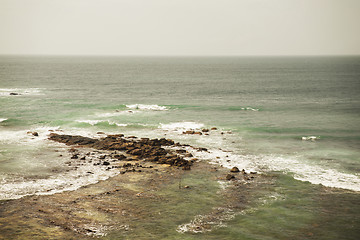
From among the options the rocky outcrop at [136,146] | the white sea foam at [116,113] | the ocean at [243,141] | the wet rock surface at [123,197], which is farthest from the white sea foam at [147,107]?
the wet rock surface at [123,197]

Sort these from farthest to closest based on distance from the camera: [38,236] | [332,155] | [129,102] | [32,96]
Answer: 1. [32,96]
2. [129,102]
3. [332,155]
4. [38,236]

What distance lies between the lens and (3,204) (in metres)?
23.3

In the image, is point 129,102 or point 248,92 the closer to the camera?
point 129,102

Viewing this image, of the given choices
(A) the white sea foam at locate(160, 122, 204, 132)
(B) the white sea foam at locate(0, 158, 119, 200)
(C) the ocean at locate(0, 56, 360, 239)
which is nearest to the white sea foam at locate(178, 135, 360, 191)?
(C) the ocean at locate(0, 56, 360, 239)

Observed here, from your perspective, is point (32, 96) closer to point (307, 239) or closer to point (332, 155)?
point (332, 155)

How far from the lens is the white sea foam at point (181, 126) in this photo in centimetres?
4803

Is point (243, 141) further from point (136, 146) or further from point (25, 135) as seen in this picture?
point (25, 135)

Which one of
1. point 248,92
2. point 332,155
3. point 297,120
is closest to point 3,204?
point 332,155

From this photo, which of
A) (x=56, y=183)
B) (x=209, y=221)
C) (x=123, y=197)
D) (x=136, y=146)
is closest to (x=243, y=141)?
(x=136, y=146)

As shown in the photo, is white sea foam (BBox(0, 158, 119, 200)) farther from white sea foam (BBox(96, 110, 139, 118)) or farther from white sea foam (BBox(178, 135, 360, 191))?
white sea foam (BBox(96, 110, 139, 118))

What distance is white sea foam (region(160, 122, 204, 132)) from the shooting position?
4803cm

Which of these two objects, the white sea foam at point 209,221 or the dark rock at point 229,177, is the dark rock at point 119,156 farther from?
the white sea foam at point 209,221

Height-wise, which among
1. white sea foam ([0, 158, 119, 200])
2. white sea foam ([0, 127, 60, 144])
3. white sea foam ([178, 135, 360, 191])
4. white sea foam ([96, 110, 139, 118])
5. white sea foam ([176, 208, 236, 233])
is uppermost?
white sea foam ([96, 110, 139, 118])

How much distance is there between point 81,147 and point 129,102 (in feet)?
118
